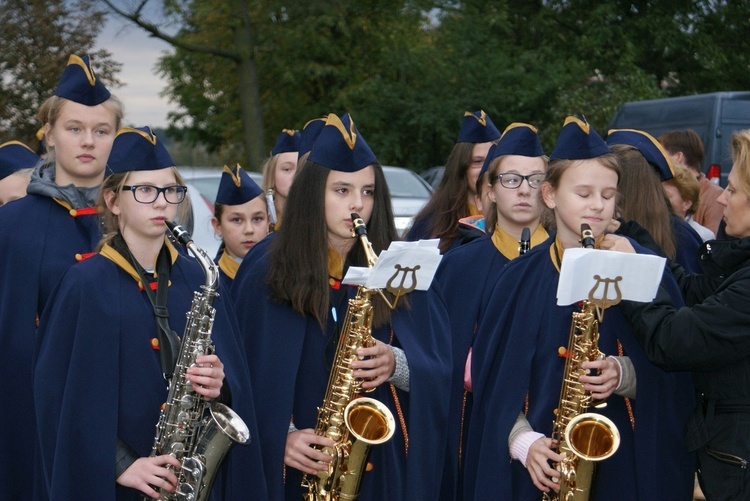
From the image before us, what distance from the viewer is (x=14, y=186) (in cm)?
663

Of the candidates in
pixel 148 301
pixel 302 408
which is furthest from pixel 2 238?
pixel 302 408

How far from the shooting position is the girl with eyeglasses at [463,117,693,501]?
4281mm

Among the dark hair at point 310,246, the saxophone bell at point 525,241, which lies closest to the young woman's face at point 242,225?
the saxophone bell at point 525,241

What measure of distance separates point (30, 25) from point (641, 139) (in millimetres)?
13457

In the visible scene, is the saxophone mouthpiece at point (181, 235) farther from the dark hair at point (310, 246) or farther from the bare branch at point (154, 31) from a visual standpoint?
the bare branch at point (154, 31)

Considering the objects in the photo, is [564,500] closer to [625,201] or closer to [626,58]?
[625,201]

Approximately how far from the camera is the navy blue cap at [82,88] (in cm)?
521

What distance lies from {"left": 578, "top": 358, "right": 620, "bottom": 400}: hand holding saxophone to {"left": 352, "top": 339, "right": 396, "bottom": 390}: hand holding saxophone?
2.65 ft

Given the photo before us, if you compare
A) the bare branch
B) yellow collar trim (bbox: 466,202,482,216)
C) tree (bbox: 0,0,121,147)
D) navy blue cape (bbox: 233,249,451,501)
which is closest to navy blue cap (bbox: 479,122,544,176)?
yellow collar trim (bbox: 466,202,482,216)

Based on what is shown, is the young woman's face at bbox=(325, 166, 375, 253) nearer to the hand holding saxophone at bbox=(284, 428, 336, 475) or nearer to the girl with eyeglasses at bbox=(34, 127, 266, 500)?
the girl with eyeglasses at bbox=(34, 127, 266, 500)

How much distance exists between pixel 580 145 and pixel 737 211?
711mm

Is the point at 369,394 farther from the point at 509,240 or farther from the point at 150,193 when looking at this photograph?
the point at 509,240

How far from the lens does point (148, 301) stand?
162 inches

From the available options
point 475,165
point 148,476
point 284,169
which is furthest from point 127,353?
point 284,169
